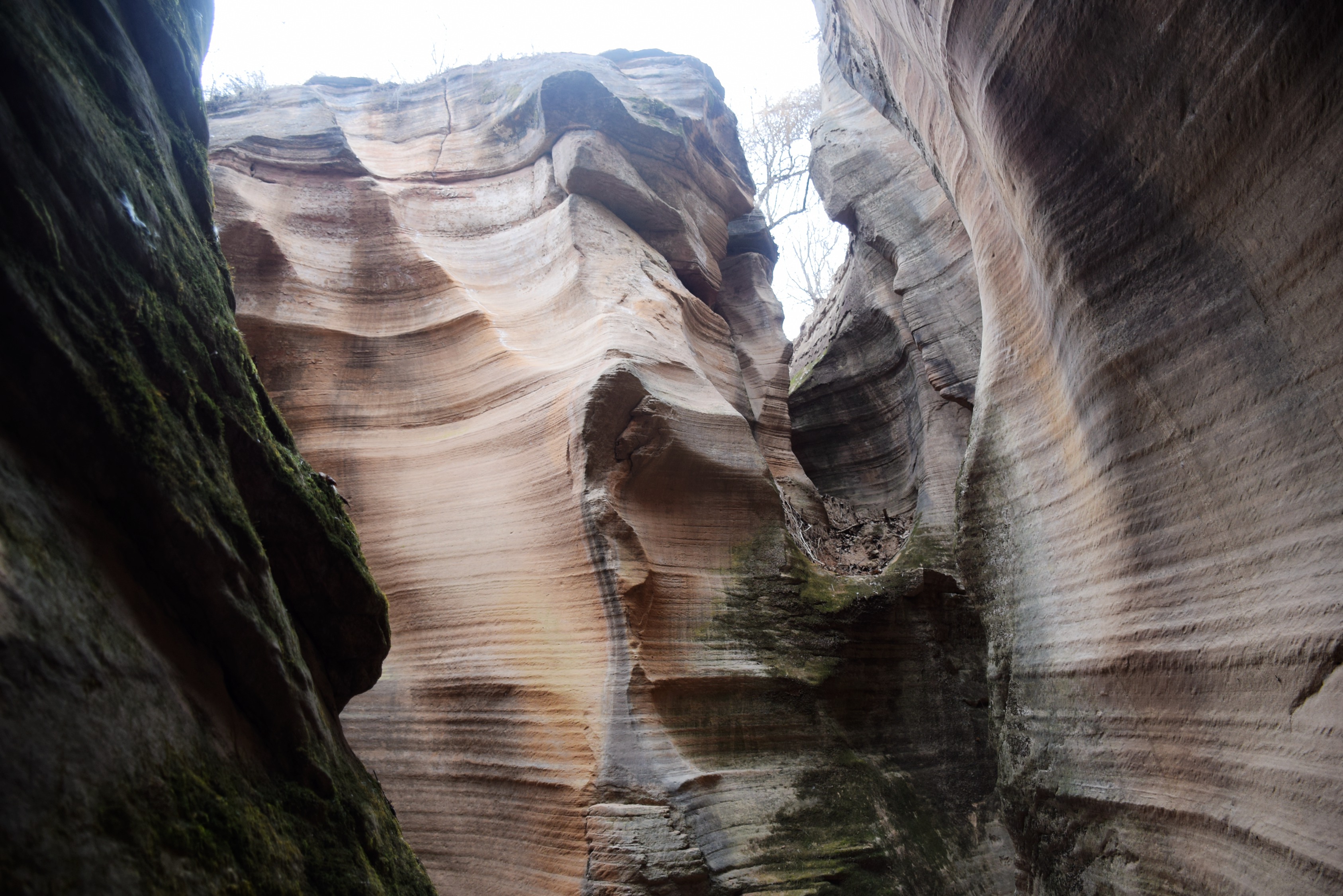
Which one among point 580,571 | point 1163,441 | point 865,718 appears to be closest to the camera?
point 1163,441

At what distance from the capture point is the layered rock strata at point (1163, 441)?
107 inches

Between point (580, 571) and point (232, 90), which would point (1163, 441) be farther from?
point (232, 90)

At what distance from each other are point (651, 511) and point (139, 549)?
3301 millimetres

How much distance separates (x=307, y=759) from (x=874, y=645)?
3812 mm

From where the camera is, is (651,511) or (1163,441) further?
(651,511)

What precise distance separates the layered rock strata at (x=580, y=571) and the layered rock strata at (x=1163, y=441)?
86cm

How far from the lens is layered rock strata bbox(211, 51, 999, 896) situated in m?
4.25

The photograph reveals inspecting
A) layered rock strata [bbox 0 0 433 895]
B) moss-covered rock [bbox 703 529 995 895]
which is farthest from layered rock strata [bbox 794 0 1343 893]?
layered rock strata [bbox 0 0 433 895]

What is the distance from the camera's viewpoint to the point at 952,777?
16.4 ft

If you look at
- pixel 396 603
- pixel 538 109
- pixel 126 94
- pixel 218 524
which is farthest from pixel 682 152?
pixel 218 524

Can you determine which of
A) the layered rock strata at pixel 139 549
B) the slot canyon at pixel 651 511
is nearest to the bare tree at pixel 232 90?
the slot canyon at pixel 651 511

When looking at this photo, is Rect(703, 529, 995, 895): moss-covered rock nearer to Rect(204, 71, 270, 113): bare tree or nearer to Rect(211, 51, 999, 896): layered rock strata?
Rect(211, 51, 999, 896): layered rock strata

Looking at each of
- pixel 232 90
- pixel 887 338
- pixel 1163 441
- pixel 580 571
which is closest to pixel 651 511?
pixel 580 571

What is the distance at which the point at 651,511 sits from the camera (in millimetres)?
5160
